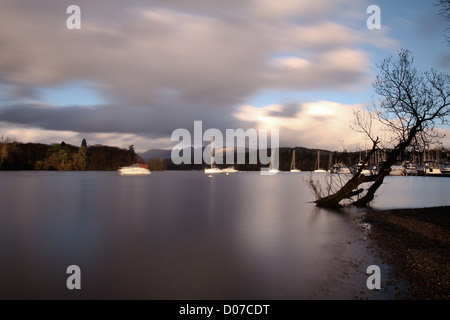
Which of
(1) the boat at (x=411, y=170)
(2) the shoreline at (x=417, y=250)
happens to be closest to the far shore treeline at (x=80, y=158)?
(1) the boat at (x=411, y=170)

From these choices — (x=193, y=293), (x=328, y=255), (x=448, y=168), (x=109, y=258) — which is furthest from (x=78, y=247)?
(x=448, y=168)

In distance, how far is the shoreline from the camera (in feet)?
18.7

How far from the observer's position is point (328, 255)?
339 inches

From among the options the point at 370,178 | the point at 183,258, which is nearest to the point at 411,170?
the point at 370,178

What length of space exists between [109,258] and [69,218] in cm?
869

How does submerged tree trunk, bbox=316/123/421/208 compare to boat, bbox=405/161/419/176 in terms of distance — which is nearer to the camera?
submerged tree trunk, bbox=316/123/421/208

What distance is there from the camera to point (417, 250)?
802cm

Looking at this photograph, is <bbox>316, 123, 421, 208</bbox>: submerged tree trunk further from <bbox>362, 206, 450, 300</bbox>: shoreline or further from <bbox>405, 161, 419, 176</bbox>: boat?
<bbox>405, 161, 419, 176</bbox>: boat

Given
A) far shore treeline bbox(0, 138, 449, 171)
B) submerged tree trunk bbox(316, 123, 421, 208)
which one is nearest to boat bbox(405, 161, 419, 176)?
far shore treeline bbox(0, 138, 449, 171)

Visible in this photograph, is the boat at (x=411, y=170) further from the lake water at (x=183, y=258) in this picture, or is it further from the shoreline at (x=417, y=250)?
the lake water at (x=183, y=258)

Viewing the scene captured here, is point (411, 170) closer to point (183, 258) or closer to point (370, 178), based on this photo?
point (370, 178)
